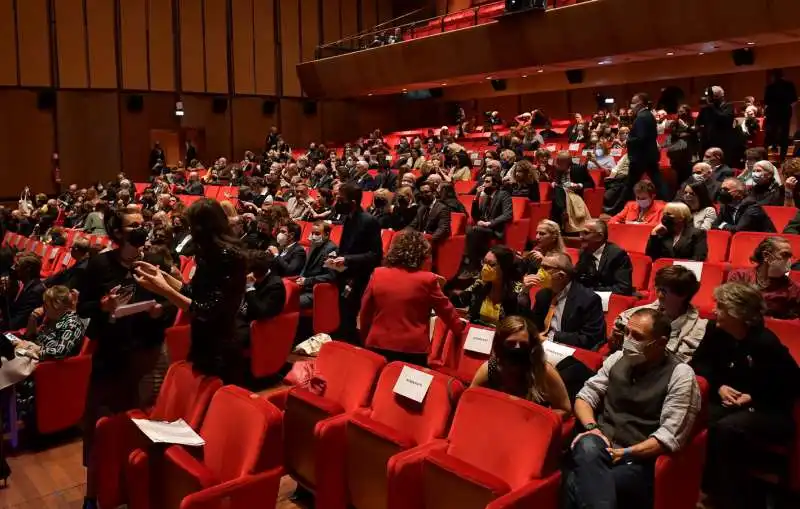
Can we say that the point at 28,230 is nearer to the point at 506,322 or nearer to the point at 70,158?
the point at 70,158

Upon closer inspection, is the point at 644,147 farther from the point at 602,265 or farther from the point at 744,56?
the point at 744,56

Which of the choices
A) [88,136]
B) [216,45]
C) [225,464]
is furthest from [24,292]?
[216,45]

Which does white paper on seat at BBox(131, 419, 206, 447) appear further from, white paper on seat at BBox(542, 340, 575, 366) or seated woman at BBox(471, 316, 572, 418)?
white paper on seat at BBox(542, 340, 575, 366)

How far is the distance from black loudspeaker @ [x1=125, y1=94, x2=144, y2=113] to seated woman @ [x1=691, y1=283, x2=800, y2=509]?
13.3 meters

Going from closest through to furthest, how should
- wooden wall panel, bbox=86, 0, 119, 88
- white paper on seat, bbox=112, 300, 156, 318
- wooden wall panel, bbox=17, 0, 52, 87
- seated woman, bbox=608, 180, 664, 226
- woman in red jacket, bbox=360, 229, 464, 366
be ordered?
white paper on seat, bbox=112, 300, 156, 318, woman in red jacket, bbox=360, 229, 464, 366, seated woman, bbox=608, 180, 664, 226, wooden wall panel, bbox=17, 0, 52, 87, wooden wall panel, bbox=86, 0, 119, 88

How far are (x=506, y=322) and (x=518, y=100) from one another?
13.9 meters

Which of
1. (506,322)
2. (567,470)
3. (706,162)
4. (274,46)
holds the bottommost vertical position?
(567,470)

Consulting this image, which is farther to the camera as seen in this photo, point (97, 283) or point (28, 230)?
point (28, 230)

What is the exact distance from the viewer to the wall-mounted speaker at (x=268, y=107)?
15602 mm

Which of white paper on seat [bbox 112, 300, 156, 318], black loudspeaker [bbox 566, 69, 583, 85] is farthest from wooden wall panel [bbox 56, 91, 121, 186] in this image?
white paper on seat [bbox 112, 300, 156, 318]

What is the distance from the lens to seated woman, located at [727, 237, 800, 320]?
325cm

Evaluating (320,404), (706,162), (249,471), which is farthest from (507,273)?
(706,162)

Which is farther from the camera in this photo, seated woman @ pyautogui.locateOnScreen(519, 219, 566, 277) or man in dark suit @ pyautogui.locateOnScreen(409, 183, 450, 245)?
man in dark suit @ pyautogui.locateOnScreen(409, 183, 450, 245)

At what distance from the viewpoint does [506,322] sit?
235cm
